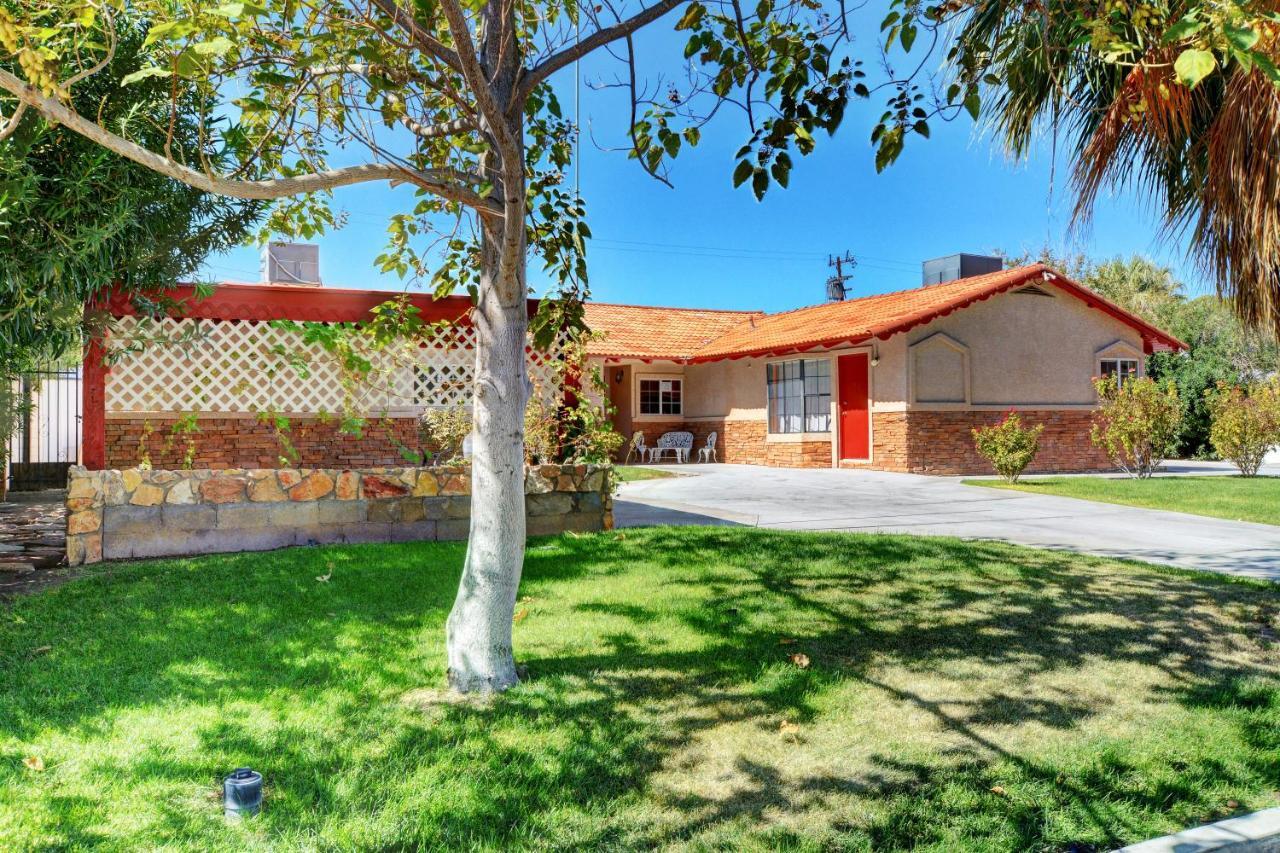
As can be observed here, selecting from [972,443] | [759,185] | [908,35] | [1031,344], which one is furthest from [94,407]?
[1031,344]

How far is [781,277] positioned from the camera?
55.4 meters

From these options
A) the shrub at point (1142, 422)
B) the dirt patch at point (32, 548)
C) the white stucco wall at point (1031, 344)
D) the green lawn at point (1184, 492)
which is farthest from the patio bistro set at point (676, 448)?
the dirt patch at point (32, 548)

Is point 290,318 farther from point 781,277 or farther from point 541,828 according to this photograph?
point 781,277

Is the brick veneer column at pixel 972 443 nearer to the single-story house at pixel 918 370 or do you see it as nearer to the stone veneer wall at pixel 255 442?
the single-story house at pixel 918 370

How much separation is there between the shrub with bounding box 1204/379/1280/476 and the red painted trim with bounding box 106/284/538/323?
1539 cm

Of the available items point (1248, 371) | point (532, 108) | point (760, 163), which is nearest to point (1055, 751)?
point (760, 163)

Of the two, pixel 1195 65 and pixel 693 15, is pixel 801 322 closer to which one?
pixel 693 15

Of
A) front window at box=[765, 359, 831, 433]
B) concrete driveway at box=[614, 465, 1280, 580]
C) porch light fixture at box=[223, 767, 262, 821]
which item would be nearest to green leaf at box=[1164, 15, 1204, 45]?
porch light fixture at box=[223, 767, 262, 821]

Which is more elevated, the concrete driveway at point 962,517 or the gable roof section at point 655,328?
the gable roof section at point 655,328

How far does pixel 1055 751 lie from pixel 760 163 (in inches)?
126

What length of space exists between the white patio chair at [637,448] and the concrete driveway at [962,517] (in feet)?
20.6

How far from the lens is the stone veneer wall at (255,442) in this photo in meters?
9.39

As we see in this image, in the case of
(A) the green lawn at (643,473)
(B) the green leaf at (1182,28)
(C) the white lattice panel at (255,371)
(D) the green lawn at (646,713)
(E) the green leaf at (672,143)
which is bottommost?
(D) the green lawn at (646,713)

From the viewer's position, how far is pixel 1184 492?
13.2 meters
